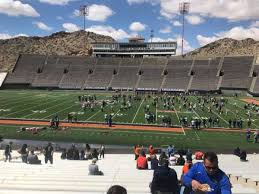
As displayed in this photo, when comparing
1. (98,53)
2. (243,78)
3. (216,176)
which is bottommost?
(216,176)

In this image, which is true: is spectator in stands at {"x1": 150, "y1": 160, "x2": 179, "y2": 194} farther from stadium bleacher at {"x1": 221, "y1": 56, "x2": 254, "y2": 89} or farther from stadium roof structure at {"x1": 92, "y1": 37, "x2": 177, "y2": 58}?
stadium roof structure at {"x1": 92, "y1": 37, "x2": 177, "y2": 58}

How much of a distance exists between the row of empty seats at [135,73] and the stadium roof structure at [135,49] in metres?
21.4

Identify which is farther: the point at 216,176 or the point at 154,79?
the point at 154,79

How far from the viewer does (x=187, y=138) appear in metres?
29.6

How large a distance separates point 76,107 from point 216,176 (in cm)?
4263

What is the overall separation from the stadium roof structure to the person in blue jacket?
10874 centimetres

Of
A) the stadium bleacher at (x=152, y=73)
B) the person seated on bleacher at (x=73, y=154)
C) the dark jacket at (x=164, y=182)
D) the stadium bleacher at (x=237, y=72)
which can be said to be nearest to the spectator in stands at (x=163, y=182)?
the dark jacket at (x=164, y=182)

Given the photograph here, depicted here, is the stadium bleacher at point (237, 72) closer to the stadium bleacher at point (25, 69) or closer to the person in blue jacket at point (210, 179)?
the stadium bleacher at point (25, 69)

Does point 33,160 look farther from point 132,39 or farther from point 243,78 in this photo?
point 132,39

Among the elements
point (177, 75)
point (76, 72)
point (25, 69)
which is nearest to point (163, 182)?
point (177, 75)

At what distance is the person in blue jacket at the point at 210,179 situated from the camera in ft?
15.5

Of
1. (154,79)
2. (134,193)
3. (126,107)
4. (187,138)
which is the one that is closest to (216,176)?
(134,193)

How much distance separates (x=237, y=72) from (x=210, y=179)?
256ft

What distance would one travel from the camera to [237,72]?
80.4m
